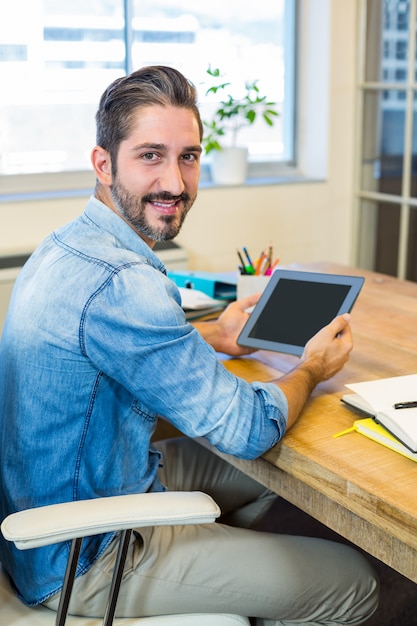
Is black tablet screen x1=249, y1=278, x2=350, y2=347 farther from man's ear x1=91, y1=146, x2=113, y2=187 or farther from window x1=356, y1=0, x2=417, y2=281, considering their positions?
window x1=356, y1=0, x2=417, y2=281

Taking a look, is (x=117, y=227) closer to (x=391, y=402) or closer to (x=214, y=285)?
(x=391, y=402)

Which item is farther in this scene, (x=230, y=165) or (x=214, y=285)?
(x=230, y=165)

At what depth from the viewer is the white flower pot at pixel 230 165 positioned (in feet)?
11.2

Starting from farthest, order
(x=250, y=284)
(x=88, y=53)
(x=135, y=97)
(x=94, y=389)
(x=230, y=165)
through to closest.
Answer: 1. (x=230, y=165)
2. (x=88, y=53)
3. (x=250, y=284)
4. (x=135, y=97)
5. (x=94, y=389)

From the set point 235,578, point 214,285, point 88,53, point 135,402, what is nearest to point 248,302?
point 214,285

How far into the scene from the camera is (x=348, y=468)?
1.30 meters

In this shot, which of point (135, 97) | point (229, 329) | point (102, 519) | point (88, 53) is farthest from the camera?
point (88, 53)

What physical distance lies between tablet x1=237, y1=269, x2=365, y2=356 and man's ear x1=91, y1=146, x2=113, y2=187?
18.1 inches

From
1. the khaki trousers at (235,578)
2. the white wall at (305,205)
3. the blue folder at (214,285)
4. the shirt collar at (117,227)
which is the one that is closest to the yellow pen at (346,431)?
the khaki trousers at (235,578)

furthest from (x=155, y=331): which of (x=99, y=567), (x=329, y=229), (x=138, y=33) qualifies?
(x=329, y=229)

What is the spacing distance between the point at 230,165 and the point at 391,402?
83.4 inches

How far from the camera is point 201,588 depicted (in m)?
1.42

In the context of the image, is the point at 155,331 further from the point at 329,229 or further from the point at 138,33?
the point at 329,229

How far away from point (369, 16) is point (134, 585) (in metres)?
2.87
